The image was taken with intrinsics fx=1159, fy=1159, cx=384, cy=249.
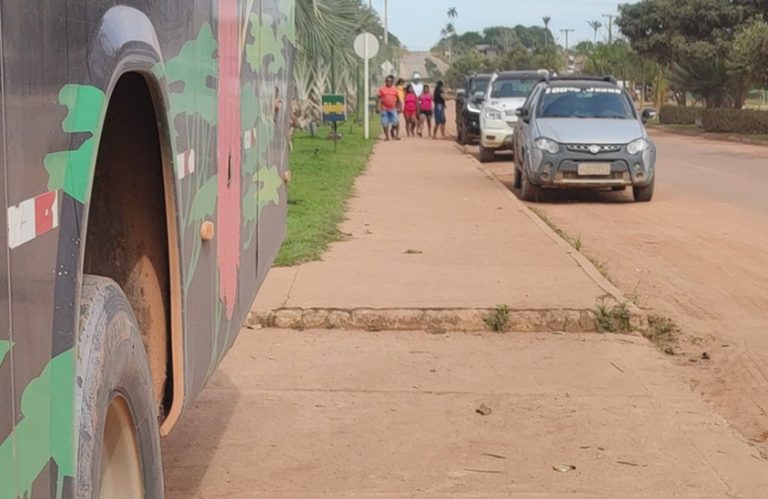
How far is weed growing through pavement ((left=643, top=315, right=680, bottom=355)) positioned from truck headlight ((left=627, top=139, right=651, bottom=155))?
7.90 metres

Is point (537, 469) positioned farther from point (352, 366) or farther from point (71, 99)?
point (71, 99)

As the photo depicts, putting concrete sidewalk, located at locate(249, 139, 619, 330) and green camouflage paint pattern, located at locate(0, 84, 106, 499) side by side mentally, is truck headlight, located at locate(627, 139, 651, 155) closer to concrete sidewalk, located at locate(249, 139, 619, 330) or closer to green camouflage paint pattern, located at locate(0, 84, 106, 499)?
concrete sidewalk, located at locate(249, 139, 619, 330)

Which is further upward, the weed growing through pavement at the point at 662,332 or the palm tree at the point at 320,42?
the palm tree at the point at 320,42

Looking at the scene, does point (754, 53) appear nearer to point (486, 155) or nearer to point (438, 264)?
point (486, 155)

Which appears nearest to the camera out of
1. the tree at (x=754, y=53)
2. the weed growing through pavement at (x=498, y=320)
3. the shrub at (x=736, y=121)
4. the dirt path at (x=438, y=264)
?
the weed growing through pavement at (x=498, y=320)

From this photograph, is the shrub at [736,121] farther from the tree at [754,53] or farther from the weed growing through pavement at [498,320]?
the weed growing through pavement at [498,320]

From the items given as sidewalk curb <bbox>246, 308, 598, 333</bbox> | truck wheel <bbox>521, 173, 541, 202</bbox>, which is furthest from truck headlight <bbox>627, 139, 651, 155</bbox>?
sidewalk curb <bbox>246, 308, 598, 333</bbox>

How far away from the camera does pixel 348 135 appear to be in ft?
112

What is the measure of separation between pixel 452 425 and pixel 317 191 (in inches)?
419

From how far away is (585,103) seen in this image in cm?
1688

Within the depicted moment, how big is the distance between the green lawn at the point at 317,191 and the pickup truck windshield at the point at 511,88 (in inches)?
125

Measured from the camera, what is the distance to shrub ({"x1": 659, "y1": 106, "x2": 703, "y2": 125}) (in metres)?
47.9

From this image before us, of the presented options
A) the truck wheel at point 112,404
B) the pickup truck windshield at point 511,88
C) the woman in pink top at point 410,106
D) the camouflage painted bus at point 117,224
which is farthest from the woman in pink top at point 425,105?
the truck wheel at point 112,404

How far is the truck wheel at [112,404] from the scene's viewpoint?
2238 mm
